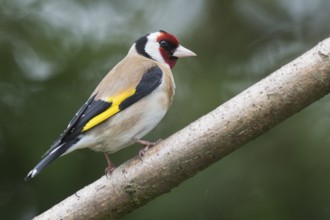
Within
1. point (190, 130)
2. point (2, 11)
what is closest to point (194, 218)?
point (190, 130)

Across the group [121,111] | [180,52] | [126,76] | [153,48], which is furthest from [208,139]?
[153,48]

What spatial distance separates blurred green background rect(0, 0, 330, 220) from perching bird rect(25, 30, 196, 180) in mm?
468

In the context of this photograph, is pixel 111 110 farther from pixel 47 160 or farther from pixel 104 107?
pixel 47 160

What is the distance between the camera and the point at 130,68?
3.94 metres

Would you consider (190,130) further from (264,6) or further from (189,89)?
(264,6)

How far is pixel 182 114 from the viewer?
4.38 m

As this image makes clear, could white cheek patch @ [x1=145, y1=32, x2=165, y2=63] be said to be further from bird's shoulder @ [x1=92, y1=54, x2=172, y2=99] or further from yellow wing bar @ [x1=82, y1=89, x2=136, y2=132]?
yellow wing bar @ [x1=82, y1=89, x2=136, y2=132]

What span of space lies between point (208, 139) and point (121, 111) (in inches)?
32.0

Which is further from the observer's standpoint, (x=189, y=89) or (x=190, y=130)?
(x=189, y=89)

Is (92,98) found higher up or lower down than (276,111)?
higher up

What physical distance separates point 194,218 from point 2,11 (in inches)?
74.2

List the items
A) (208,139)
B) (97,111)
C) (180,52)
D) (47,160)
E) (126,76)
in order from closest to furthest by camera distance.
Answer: (208,139) < (47,160) < (97,111) < (126,76) < (180,52)

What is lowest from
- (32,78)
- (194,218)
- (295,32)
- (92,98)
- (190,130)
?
(194,218)

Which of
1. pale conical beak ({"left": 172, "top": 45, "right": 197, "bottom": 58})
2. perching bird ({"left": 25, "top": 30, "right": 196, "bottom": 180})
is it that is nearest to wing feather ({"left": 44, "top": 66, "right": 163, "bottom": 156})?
perching bird ({"left": 25, "top": 30, "right": 196, "bottom": 180})
